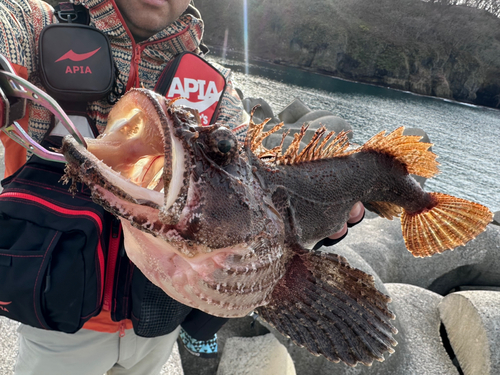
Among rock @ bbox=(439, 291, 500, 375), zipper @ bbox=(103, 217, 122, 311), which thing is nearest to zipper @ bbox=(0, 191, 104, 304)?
zipper @ bbox=(103, 217, 122, 311)

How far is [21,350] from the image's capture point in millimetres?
1918

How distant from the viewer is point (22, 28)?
1.67 m

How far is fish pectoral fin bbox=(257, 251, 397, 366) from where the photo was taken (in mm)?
1747

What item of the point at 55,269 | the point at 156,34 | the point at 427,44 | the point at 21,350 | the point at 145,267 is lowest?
the point at 21,350

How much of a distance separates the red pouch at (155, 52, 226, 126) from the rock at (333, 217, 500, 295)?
3791 millimetres

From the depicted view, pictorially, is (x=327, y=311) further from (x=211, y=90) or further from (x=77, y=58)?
(x=77, y=58)

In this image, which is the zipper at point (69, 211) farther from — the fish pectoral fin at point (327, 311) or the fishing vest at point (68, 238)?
the fish pectoral fin at point (327, 311)

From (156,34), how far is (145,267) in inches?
65.9

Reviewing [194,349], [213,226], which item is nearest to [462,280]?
[194,349]

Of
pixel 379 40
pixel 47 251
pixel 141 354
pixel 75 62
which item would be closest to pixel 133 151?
pixel 47 251

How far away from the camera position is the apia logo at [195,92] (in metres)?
2.08

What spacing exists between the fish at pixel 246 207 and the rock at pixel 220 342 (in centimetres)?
187

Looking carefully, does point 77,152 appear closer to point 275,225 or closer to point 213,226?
point 213,226

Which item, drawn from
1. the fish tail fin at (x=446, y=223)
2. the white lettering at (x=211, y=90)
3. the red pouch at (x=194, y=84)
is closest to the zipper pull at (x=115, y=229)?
the red pouch at (x=194, y=84)
